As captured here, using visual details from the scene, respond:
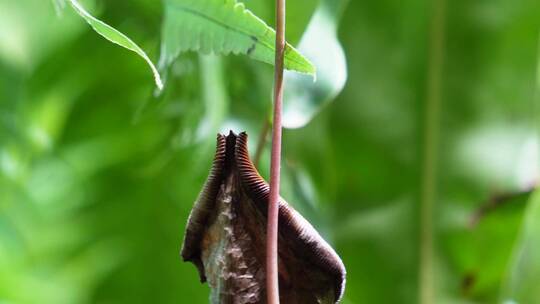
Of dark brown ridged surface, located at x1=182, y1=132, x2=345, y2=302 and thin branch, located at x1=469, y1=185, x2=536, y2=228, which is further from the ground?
thin branch, located at x1=469, y1=185, x2=536, y2=228

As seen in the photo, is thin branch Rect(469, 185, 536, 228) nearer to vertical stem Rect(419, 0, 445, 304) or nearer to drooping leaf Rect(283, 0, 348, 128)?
vertical stem Rect(419, 0, 445, 304)

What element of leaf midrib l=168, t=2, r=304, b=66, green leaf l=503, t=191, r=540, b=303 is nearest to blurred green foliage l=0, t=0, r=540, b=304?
green leaf l=503, t=191, r=540, b=303

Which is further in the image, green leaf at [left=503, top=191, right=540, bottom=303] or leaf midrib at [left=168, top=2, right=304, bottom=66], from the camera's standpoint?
green leaf at [left=503, top=191, right=540, bottom=303]

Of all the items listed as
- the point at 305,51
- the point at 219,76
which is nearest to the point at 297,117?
the point at 305,51

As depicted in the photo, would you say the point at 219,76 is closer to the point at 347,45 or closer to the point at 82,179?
the point at 347,45

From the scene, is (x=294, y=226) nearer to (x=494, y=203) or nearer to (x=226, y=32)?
(x=226, y=32)

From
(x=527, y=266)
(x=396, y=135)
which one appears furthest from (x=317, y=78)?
(x=527, y=266)

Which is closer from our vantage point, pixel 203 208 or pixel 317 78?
pixel 203 208
